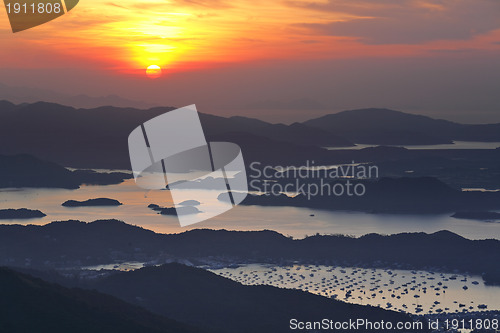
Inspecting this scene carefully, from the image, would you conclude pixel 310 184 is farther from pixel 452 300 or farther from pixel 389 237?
pixel 452 300

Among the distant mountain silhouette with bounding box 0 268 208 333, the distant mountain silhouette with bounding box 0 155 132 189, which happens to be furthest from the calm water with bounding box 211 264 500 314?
the distant mountain silhouette with bounding box 0 155 132 189

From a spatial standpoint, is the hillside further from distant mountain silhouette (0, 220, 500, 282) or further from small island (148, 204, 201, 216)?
small island (148, 204, 201, 216)

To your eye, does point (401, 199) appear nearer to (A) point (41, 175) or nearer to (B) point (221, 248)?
(B) point (221, 248)

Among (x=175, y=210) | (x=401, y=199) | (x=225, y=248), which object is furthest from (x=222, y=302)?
(x=401, y=199)

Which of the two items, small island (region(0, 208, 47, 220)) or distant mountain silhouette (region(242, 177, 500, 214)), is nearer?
small island (region(0, 208, 47, 220))

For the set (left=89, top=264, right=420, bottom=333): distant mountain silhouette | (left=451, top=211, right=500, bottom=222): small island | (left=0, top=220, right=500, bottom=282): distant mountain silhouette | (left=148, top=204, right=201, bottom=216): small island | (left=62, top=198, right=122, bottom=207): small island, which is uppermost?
(left=89, top=264, right=420, bottom=333): distant mountain silhouette

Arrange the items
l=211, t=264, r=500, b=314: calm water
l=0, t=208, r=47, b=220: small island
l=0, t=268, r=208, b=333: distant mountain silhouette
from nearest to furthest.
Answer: l=0, t=268, r=208, b=333: distant mountain silhouette, l=211, t=264, r=500, b=314: calm water, l=0, t=208, r=47, b=220: small island

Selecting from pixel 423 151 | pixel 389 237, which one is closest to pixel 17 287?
pixel 389 237
